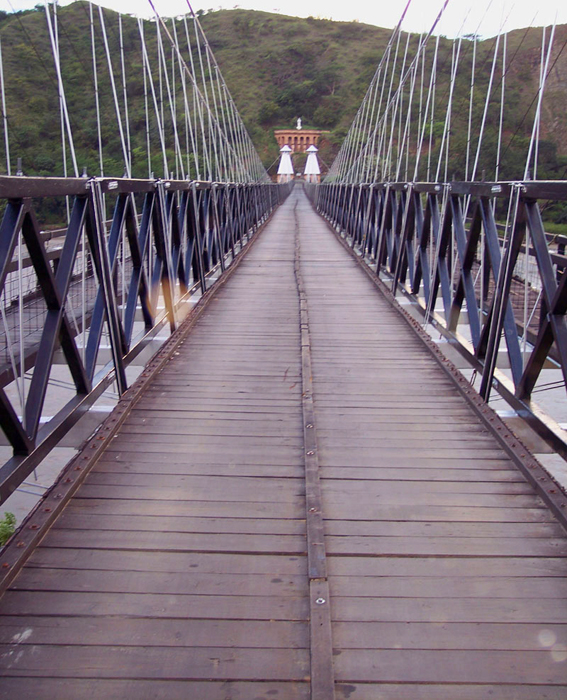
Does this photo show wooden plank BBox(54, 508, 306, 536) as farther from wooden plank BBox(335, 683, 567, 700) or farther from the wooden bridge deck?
wooden plank BBox(335, 683, 567, 700)

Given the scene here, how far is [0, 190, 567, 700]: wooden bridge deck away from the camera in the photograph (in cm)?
151

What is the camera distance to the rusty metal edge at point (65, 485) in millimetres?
1834

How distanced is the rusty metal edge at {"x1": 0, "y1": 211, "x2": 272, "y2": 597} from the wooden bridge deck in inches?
1.4

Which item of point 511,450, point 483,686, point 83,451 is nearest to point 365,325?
point 511,450

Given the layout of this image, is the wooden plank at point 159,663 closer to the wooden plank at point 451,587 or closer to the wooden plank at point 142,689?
the wooden plank at point 142,689

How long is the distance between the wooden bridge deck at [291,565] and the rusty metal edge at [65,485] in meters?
0.04

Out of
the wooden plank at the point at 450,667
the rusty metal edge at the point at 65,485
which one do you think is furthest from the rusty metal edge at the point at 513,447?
the rusty metal edge at the point at 65,485

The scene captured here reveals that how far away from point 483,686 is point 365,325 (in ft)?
11.7

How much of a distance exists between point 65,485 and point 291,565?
84cm

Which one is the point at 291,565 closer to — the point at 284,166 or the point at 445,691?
the point at 445,691

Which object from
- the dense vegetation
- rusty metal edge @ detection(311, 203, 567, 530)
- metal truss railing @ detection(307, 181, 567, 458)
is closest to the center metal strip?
rusty metal edge @ detection(311, 203, 567, 530)

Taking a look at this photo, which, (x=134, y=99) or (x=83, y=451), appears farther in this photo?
(x=134, y=99)

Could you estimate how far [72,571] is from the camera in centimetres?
183

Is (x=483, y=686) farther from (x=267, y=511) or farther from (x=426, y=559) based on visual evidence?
(x=267, y=511)
